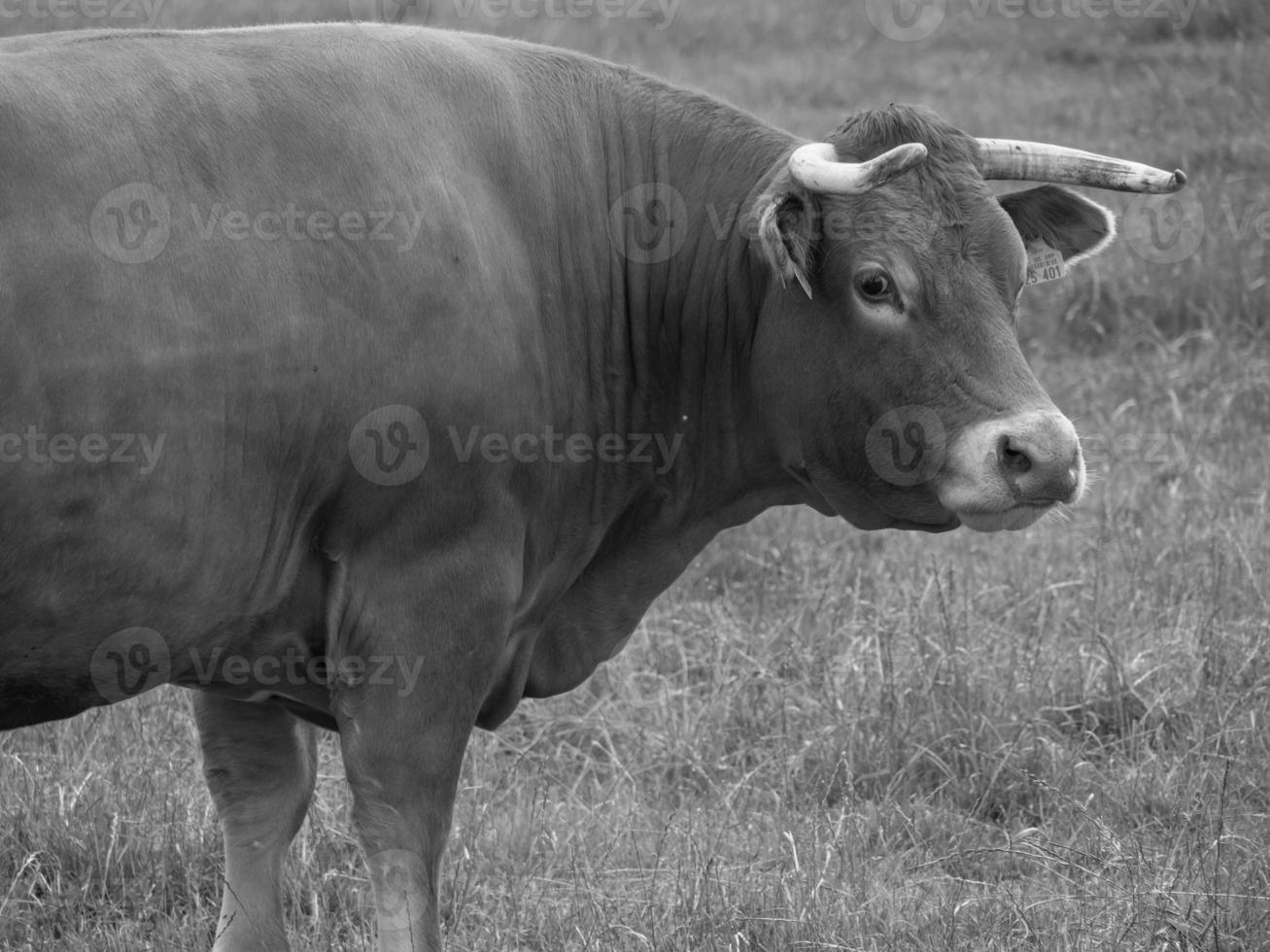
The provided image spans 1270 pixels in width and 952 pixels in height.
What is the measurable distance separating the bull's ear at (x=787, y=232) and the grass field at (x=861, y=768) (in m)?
1.57

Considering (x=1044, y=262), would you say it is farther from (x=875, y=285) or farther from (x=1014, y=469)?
(x=1014, y=469)

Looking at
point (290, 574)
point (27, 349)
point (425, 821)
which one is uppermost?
point (27, 349)

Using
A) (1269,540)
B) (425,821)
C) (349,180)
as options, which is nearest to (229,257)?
(349,180)

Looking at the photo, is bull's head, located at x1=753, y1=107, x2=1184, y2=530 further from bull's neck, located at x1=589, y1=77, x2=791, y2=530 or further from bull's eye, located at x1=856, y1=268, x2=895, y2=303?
bull's neck, located at x1=589, y1=77, x2=791, y2=530

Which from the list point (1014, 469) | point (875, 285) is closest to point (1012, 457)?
point (1014, 469)

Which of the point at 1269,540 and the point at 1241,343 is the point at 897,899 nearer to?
the point at 1269,540

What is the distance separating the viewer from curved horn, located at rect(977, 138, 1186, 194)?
151 inches

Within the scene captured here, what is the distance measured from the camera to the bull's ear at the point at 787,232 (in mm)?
3551

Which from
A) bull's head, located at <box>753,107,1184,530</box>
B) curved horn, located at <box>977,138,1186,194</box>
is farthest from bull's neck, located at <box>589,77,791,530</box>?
curved horn, located at <box>977,138,1186,194</box>

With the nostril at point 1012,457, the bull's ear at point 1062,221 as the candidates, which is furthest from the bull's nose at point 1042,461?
the bull's ear at point 1062,221

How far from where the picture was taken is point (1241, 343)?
339 inches

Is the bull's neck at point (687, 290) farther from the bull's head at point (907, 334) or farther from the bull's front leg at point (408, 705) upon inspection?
the bull's front leg at point (408, 705)

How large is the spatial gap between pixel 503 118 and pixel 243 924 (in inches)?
81.0

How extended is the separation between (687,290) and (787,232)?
0.38 metres
